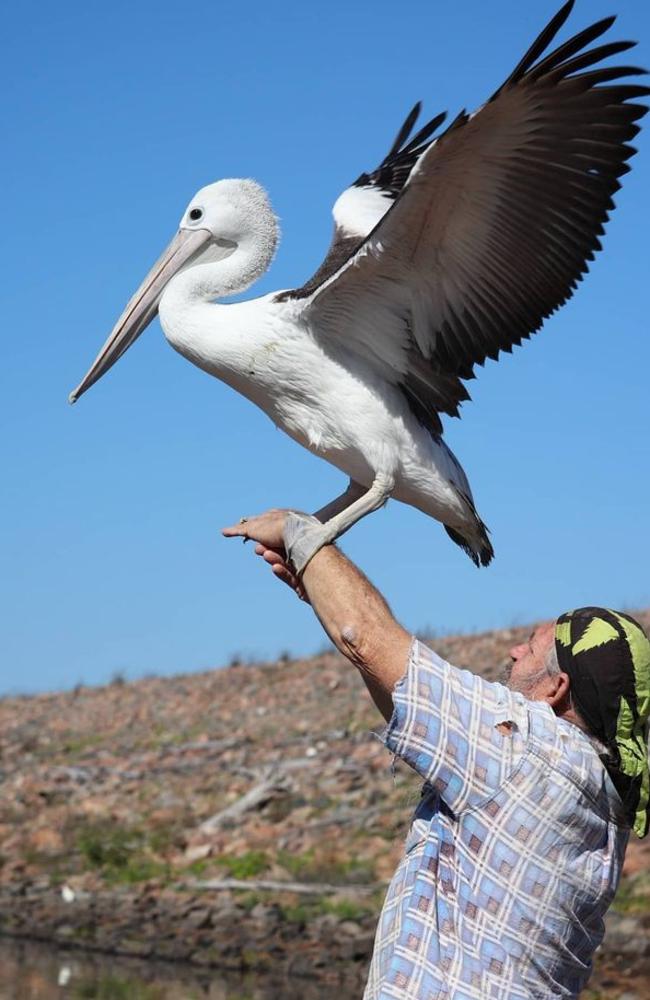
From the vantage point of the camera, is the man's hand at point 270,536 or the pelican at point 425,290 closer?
the man's hand at point 270,536

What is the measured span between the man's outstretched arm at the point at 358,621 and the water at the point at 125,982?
26.0ft

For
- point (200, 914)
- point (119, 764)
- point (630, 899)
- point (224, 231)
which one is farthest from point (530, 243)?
point (119, 764)

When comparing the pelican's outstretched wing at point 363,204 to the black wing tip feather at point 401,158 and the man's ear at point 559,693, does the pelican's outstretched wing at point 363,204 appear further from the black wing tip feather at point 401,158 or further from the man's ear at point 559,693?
the man's ear at point 559,693

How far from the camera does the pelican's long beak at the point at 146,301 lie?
16.9 feet

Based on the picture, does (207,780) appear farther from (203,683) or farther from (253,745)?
(203,683)

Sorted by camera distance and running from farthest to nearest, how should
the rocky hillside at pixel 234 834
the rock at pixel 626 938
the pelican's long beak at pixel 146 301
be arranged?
1. the rocky hillside at pixel 234 834
2. the rock at pixel 626 938
3. the pelican's long beak at pixel 146 301

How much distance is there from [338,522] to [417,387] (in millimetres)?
969

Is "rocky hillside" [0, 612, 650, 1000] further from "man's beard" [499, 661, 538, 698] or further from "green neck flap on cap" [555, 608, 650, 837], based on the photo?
"green neck flap on cap" [555, 608, 650, 837]

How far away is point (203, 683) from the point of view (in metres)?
20.7

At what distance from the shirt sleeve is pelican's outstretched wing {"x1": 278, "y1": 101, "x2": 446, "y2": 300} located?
213 centimetres

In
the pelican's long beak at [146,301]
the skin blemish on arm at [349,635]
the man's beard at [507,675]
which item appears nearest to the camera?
the skin blemish on arm at [349,635]

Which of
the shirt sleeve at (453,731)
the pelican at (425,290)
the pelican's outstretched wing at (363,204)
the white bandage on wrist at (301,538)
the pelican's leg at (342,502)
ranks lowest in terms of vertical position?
the shirt sleeve at (453,731)

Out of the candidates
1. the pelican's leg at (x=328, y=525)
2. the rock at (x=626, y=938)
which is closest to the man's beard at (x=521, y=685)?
the pelican's leg at (x=328, y=525)

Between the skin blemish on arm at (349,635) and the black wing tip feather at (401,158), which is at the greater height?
the black wing tip feather at (401,158)
